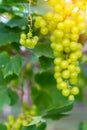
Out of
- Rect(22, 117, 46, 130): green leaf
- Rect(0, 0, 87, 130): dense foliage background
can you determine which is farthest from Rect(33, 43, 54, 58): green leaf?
Rect(22, 117, 46, 130): green leaf

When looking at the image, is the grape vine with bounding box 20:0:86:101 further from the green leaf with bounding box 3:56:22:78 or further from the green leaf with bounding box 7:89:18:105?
the green leaf with bounding box 7:89:18:105

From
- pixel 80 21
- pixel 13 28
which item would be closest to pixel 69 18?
pixel 80 21

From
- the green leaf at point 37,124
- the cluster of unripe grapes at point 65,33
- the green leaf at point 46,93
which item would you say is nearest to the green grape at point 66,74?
the cluster of unripe grapes at point 65,33

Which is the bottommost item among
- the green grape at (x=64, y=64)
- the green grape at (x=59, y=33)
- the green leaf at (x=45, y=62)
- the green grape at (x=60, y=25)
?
the green grape at (x=64, y=64)

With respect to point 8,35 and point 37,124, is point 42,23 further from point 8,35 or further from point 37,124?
point 37,124

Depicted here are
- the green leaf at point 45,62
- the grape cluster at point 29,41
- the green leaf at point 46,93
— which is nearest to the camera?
the grape cluster at point 29,41

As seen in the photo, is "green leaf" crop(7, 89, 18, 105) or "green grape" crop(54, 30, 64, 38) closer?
"green grape" crop(54, 30, 64, 38)

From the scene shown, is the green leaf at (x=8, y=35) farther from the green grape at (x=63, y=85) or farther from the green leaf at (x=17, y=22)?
the green grape at (x=63, y=85)
